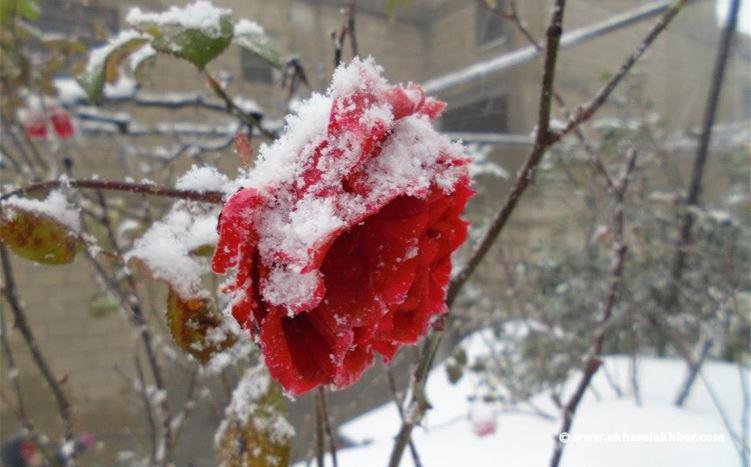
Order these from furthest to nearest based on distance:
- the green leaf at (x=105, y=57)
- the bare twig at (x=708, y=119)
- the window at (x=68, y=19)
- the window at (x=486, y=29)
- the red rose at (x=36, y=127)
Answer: the window at (x=486, y=29)
the window at (x=68, y=19)
the red rose at (x=36, y=127)
the bare twig at (x=708, y=119)
the green leaf at (x=105, y=57)

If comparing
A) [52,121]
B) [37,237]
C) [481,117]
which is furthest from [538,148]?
[481,117]

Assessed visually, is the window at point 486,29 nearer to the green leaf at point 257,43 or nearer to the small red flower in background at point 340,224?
the green leaf at point 257,43

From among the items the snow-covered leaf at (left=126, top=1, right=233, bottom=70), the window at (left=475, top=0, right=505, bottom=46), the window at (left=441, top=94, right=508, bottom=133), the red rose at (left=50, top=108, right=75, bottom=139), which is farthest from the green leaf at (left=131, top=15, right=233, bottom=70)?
the window at (left=475, top=0, right=505, bottom=46)

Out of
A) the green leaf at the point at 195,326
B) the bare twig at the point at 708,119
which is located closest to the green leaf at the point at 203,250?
the green leaf at the point at 195,326

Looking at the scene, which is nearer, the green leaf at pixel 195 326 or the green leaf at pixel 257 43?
the green leaf at pixel 195 326

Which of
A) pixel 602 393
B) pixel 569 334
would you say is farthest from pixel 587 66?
pixel 602 393

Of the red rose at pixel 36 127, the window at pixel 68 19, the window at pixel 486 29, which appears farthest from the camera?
the window at pixel 486 29

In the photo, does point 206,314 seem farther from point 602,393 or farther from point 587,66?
point 587,66

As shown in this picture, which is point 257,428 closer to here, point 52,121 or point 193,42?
point 193,42
